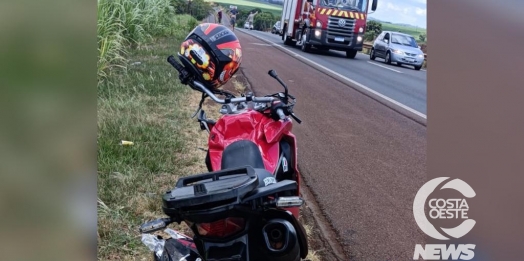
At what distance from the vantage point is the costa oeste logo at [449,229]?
2.40m

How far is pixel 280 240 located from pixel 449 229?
145 cm

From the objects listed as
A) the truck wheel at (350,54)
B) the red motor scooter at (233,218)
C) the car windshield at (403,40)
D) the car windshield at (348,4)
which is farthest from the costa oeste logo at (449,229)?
the truck wheel at (350,54)

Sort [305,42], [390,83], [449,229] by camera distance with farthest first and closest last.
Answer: [305,42] < [390,83] < [449,229]

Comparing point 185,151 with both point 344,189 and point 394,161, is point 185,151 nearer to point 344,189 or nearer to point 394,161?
point 344,189

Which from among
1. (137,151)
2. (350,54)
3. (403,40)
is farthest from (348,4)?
(137,151)

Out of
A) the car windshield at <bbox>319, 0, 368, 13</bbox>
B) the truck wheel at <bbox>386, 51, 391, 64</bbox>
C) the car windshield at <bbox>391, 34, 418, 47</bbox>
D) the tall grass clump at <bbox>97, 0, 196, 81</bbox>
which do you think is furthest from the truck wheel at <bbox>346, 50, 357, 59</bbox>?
the tall grass clump at <bbox>97, 0, 196, 81</bbox>

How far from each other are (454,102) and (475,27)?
0.39 meters

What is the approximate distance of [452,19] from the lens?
184 cm

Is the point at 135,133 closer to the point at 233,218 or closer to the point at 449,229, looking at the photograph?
the point at 449,229

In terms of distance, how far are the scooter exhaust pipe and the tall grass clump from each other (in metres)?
2.08

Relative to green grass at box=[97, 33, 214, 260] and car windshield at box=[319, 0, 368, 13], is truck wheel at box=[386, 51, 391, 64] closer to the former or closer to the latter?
car windshield at box=[319, 0, 368, 13]

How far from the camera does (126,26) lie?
7.61 meters

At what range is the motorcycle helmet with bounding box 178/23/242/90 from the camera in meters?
2.29

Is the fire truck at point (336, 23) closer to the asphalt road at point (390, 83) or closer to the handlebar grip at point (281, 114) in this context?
the asphalt road at point (390, 83)
